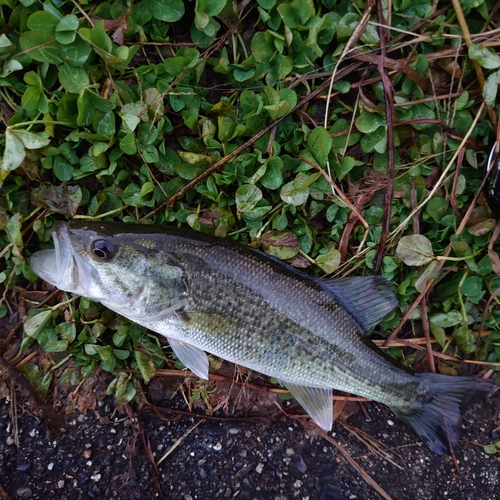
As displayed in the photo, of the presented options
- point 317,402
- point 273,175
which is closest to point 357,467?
point 317,402

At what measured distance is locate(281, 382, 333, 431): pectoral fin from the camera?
2.19 meters

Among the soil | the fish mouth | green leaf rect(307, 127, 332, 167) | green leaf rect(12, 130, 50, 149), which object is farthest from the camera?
the soil

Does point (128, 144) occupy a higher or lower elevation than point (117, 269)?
higher

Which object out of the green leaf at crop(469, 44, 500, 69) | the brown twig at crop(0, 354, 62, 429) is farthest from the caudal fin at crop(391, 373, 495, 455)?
the brown twig at crop(0, 354, 62, 429)

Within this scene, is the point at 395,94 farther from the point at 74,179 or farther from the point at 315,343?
the point at 74,179

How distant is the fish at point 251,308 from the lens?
186cm

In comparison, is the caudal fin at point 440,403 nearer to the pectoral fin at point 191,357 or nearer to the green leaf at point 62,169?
the pectoral fin at point 191,357

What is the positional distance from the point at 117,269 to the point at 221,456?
132 centimetres

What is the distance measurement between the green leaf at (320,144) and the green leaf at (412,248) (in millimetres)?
622

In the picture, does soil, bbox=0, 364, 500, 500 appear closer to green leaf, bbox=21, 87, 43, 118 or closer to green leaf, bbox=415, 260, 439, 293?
green leaf, bbox=415, 260, 439, 293

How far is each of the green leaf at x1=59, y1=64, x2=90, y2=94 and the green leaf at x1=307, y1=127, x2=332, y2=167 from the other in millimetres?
1148

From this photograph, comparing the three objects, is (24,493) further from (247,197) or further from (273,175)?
(273,175)

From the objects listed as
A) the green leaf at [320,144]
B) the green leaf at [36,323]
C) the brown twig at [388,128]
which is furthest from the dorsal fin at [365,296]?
the green leaf at [36,323]

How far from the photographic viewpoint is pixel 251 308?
6.40ft
